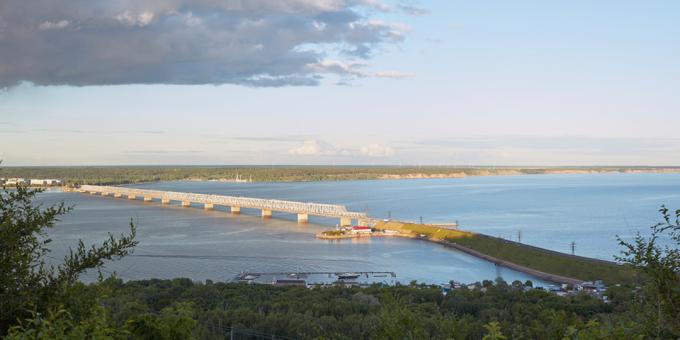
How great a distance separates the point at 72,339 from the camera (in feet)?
10.0

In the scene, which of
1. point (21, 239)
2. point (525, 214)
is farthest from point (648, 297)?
point (525, 214)

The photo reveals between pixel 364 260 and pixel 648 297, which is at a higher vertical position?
pixel 648 297

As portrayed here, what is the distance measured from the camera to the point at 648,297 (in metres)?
4.28

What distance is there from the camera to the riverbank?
2194 cm

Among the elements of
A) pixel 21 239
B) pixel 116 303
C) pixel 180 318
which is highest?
pixel 21 239

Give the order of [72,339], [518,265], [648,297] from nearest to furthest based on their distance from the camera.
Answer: [72,339] < [648,297] < [518,265]

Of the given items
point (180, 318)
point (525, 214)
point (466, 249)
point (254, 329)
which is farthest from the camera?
point (525, 214)

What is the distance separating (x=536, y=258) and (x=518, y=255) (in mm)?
1148

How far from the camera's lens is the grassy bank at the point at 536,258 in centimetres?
2172

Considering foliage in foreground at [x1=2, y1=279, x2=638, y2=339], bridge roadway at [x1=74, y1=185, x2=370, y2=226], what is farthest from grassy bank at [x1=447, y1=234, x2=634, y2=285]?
bridge roadway at [x1=74, y1=185, x2=370, y2=226]

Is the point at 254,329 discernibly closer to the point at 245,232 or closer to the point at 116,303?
the point at 116,303

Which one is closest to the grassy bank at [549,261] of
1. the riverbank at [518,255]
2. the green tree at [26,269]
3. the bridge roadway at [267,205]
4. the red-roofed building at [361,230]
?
the riverbank at [518,255]

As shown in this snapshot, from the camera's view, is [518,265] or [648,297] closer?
[648,297]

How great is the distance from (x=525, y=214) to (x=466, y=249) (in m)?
20.7
